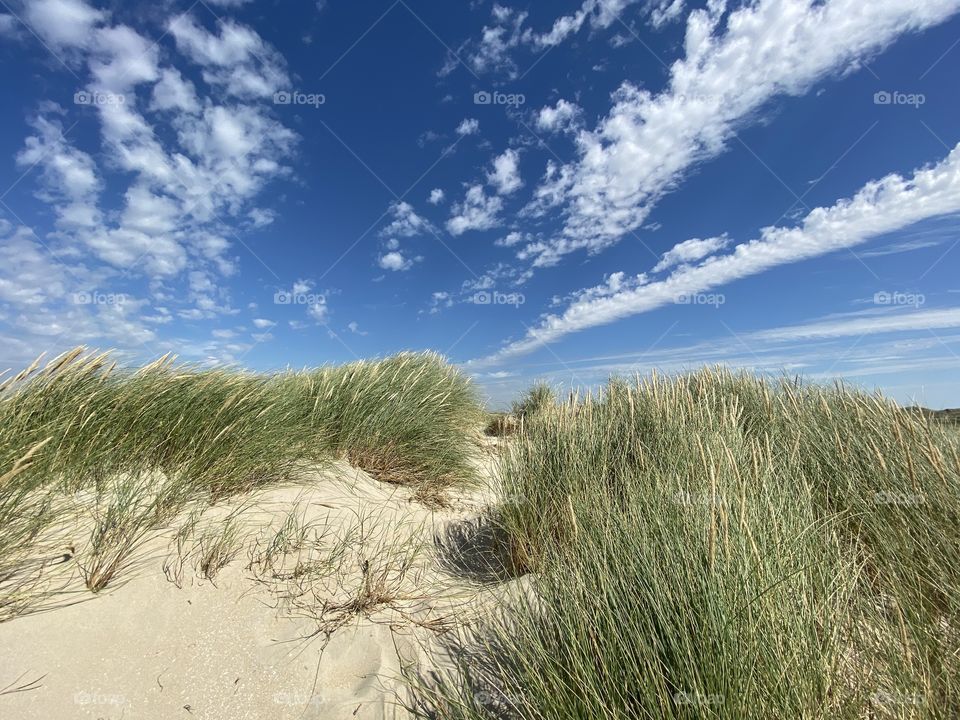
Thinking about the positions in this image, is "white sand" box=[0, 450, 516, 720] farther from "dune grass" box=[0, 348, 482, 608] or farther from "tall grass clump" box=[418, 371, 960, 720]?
"tall grass clump" box=[418, 371, 960, 720]

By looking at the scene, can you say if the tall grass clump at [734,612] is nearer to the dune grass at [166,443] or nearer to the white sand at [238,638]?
the white sand at [238,638]

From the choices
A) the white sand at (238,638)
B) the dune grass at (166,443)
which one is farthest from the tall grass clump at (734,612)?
the dune grass at (166,443)

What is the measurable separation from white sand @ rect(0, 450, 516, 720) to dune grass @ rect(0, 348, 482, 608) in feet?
0.87

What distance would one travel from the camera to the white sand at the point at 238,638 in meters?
2.05

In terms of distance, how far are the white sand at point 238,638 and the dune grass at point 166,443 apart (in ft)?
0.87

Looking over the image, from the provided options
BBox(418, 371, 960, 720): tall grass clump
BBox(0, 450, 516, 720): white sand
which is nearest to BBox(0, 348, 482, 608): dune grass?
BBox(0, 450, 516, 720): white sand

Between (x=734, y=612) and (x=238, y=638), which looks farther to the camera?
(x=238, y=638)

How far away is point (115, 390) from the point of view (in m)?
3.75

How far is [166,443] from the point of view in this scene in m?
3.66

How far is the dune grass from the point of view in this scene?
2.65m

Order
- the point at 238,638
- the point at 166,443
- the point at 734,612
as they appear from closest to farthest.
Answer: the point at 734,612
the point at 238,638
the point at 166,443

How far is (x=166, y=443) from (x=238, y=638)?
6.36ft

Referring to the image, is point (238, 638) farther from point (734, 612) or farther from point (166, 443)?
point (734, 612)

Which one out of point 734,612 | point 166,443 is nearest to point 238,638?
point 166,443
